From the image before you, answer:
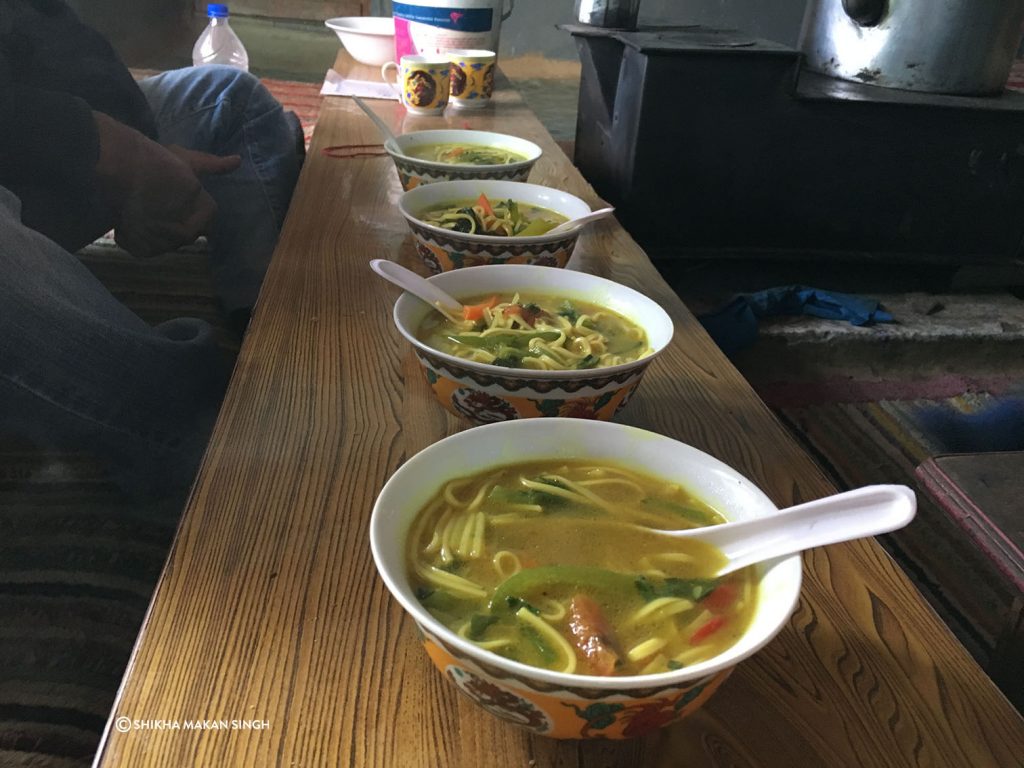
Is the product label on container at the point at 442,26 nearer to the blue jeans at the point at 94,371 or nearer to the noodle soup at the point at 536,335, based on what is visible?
the blue jeans at the point at 94,371

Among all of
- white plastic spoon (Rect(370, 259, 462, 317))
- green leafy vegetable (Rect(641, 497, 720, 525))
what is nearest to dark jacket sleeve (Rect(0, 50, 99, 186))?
white plastic spoon (Rect(370, 259, 462, 317))

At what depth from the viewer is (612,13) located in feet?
8.18

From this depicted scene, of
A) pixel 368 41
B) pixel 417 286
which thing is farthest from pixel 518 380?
pixel 368 41

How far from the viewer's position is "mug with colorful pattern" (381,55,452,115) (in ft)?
6.73

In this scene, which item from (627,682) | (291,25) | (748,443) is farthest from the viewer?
(291,25)

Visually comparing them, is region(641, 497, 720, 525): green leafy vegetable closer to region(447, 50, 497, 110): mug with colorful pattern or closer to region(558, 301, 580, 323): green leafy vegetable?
region(558, 301, 580, 323): green leafy vegetable

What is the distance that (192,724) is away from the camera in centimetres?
53

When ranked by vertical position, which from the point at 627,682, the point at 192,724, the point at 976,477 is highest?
the point at 627,682

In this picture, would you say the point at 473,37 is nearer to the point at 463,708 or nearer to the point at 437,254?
the point at 437,254

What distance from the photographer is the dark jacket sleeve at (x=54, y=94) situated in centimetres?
167

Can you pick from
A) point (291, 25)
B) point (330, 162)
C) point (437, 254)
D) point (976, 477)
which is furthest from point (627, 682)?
point (291, 25)

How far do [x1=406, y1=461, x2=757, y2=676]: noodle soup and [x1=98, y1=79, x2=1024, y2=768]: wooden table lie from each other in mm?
78

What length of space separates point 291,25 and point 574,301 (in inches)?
243

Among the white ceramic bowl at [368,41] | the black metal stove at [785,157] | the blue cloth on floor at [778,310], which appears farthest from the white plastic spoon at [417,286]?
the white ceramic bowl at [368,41]
